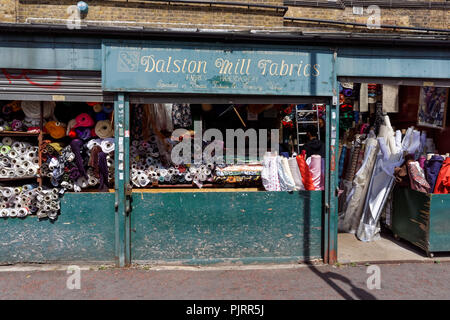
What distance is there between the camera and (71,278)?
16.3 ft

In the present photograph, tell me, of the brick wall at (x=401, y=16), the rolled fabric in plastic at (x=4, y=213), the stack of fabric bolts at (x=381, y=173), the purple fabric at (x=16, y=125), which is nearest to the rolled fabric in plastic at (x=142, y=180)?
the rolled fabric in plastic at (x=4, y=213)

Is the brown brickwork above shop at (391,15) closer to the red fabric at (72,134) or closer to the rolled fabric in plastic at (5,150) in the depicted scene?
the red fabric at (72,134)

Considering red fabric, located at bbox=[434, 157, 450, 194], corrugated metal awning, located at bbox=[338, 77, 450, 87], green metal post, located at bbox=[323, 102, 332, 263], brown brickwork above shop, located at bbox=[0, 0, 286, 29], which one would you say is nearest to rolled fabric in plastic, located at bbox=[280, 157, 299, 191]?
green metal post, located at bbox=[323, 102, 332, 263]

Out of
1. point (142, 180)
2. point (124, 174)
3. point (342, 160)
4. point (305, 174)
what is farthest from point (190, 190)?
point (342, 160)

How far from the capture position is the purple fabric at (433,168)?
5.96 meters

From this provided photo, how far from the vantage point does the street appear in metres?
4.47

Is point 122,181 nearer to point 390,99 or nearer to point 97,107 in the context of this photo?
point 97,107

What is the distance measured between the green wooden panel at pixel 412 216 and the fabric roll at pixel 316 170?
1861mm

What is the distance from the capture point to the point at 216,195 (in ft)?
18.2

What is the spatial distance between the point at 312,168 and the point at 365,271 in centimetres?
182

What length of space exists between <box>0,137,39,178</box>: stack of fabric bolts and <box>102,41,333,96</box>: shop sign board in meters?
1.85

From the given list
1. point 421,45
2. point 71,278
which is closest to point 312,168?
point 421,45

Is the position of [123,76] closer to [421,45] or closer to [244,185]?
[244,185]

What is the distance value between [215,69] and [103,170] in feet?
8.25
